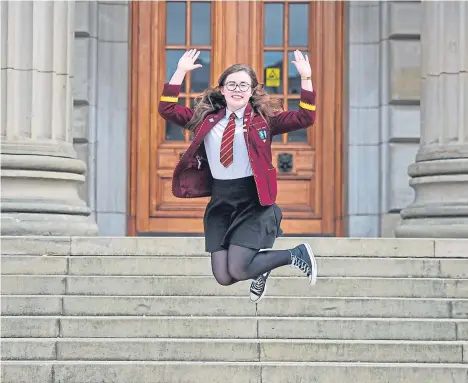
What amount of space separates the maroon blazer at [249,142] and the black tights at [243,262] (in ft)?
1.13

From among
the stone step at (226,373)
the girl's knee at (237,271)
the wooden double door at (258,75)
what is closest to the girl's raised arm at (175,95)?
the girl's knee at (237,271)

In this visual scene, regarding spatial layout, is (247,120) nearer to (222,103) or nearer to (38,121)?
(222,103)

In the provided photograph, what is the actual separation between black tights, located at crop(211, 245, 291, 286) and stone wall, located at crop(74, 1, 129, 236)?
653cm

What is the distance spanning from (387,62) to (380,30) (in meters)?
0.43

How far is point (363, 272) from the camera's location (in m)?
9.34

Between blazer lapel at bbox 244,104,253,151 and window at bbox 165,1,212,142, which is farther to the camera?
window at bbox 165,1,212,142

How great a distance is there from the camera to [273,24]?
1356 cm

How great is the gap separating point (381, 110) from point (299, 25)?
152 cm

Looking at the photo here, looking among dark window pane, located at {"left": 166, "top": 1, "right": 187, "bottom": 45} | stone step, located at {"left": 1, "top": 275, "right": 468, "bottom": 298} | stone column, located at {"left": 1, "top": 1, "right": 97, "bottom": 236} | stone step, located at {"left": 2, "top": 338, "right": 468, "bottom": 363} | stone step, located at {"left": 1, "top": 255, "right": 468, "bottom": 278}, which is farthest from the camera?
dark window pane, located at {"left": 166, "top": 1, "right": 187, "bottom": 45}

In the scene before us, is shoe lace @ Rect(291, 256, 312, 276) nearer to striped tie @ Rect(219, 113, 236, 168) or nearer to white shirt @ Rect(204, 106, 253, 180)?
white shirt @ Rect(204, 106, 253, 180)

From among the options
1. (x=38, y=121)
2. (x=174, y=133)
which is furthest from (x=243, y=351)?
(x=174, y=133)

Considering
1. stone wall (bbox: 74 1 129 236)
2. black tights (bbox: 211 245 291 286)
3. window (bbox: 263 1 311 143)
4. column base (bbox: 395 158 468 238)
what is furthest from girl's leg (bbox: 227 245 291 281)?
window (bbox: 263 1 311 143)

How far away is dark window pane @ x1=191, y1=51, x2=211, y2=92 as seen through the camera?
1348 centimetres

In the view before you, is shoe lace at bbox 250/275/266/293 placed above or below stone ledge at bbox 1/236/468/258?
below
